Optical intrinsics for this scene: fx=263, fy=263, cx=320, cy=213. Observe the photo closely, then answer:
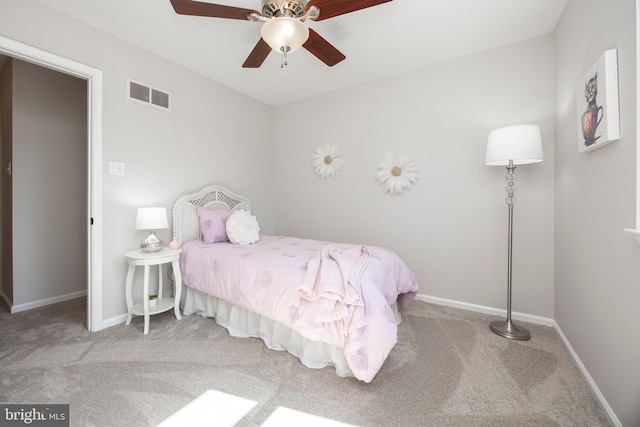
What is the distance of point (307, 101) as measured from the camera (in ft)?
12.7

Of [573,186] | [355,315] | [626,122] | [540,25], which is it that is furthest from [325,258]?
[540,25]

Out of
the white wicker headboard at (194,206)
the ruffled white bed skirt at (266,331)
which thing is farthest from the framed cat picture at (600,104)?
the white wicker headboard at (194,206)

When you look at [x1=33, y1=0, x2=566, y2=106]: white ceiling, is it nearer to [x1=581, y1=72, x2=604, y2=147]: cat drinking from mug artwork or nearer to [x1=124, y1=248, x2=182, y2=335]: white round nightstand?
[x1=581, y1=72, x2=604, y2=147]: cat drinking from mug artwork

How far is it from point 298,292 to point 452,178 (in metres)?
2.09

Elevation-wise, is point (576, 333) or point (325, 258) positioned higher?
point (325, 258)

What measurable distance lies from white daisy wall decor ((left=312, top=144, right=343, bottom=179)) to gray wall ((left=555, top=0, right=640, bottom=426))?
2237 mm

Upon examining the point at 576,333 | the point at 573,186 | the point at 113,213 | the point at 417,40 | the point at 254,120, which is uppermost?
the point at 417,40

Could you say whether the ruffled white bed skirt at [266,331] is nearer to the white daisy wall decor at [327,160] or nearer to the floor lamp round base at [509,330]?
the floor lamp round base at [509,330]

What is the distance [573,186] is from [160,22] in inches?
141

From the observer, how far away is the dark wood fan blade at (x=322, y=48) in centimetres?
191

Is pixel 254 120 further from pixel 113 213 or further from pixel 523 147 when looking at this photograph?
pixel 523 147

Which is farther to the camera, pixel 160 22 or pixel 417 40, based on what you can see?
pixel 417 40

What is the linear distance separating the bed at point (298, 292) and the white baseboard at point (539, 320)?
64cm

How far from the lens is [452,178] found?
2832mm
